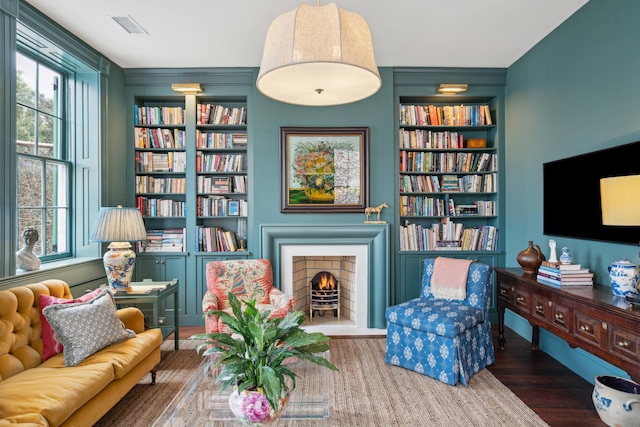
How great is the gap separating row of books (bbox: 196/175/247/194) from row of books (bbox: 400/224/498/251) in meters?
1.90

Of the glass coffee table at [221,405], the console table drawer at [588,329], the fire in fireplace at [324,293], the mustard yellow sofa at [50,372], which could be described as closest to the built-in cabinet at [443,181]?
the fire in fireplace at [324,293]

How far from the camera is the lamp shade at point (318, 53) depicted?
1.57 m

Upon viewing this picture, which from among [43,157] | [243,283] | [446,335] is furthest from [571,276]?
[43,157]

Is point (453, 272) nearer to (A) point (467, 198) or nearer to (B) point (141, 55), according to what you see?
(A) point (467, 198)

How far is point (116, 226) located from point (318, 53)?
99.3 inches

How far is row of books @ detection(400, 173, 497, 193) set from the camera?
4.42 meters

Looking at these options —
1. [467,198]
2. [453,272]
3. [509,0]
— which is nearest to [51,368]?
[453,272]

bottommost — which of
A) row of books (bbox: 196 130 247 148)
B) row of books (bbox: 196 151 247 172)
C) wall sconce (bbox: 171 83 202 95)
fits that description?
row of books (bbox: 196 151 247 172)

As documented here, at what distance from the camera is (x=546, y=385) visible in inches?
114

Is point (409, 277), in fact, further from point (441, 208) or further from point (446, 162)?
point (446, 162)

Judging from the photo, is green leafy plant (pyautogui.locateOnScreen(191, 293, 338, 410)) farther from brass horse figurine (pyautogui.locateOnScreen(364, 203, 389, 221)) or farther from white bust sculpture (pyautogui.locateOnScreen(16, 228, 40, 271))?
brass horse figurine (pyautogui.locateOnScreen(364, 203, 389, 221))

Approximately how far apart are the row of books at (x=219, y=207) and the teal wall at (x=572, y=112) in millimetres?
3008

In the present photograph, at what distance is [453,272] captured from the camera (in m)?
3.41

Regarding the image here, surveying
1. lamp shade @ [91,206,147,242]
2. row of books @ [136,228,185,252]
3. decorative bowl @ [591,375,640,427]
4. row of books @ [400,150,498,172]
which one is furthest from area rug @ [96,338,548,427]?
row of books @ [400,150,498,172]
